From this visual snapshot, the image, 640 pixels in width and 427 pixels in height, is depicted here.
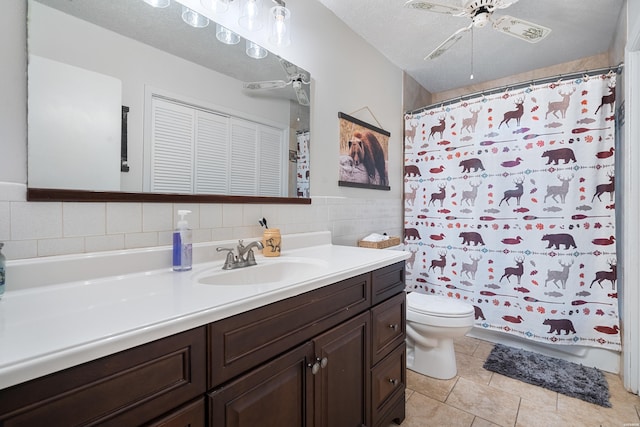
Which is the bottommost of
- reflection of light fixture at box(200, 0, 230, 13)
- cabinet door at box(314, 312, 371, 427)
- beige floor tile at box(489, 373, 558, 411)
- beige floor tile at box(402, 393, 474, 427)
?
beige floor tile at box(402, 393, 474, 427)

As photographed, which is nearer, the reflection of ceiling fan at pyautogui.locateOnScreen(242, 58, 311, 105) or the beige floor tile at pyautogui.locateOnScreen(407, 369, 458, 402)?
the reflection of ceiling fan at pyautogui.locateOnScreen(242, 58, 311, 105)

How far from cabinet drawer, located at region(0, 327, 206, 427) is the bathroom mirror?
638mm

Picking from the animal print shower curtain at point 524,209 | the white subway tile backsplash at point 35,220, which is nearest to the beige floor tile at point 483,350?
the animal print shower curtain at point 524,209

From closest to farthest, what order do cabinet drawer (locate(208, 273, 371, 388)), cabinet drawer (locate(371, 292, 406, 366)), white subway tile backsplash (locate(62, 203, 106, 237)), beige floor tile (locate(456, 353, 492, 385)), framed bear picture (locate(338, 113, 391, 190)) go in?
1. cabinet drawer (locate(208, 273, 371, 388))
2. white subway tile backsplash (locate(62, 203, 106, 237))
3. cabinet drawer (locate(371, 292, 406, 366))
4. beige floor tile (locate(456, 353, 492, 385))
5. framed bear picture (locate(338, 113, 391, 190))

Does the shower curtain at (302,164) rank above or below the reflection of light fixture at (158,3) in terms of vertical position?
below

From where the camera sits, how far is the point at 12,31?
2.79 feet

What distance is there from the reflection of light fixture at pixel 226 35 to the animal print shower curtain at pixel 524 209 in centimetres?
180

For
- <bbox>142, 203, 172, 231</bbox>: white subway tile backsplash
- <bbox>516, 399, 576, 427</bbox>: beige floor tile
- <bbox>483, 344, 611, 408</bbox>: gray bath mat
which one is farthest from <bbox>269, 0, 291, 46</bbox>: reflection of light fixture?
<bbox>483, 344, 611, 408</bbox>: gray bath mat

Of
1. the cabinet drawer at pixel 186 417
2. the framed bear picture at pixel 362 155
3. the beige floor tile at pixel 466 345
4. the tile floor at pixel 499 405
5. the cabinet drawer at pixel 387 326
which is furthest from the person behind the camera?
the beige floor tile at pixel 466 345

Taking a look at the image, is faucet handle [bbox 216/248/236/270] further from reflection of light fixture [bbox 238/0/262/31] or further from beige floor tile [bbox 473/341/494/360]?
beige floor tile [bbox 473/341/494/360]

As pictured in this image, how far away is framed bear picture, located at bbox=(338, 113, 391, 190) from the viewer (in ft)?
6.77

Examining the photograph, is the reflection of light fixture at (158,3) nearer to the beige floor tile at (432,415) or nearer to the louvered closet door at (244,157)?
the louvered closet door at (244,157)

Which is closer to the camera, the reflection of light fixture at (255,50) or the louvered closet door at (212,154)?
the louvered closet door at (212,154)

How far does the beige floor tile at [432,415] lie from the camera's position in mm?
1487
